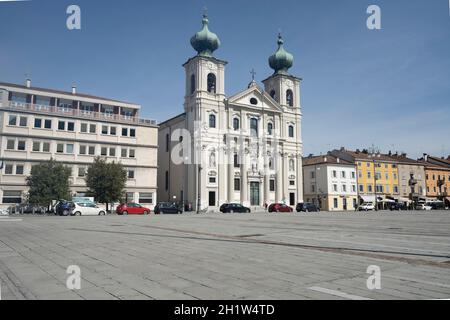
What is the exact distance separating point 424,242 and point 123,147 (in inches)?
1785

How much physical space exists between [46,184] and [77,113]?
12.1m

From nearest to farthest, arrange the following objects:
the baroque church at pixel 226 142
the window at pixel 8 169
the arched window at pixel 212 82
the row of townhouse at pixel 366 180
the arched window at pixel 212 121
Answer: the window at pixel 8 169, the baroque church at pixel 226 142, the arched window at pixel 212 121, the arched window at pixel 212 82, the row of townhouse at pixel 366 180

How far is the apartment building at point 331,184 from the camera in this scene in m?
69.6

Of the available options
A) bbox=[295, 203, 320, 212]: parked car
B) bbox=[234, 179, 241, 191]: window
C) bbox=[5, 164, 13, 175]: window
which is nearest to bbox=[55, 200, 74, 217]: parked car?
bbox=[5, 164, 13, 175]: window

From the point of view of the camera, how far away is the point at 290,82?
66.2 m

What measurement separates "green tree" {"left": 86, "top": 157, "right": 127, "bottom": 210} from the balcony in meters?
8.43

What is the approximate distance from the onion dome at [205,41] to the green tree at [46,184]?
2867 centimetres

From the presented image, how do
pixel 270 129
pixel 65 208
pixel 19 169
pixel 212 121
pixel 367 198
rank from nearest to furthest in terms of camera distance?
pixel 65 208 < pixel 19 169 < pixel 212 121 < pixel 270 129 < pixel 367 198

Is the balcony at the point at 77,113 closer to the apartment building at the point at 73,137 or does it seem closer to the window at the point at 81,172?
the apartment building at the point at 73,137

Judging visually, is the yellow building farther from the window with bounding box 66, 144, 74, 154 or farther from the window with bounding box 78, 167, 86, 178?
the window with bounding box 66, 144, 74, 154

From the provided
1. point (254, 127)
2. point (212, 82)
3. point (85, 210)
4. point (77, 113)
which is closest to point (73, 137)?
point (77, 113)

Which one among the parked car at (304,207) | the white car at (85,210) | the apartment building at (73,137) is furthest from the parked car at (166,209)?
the parked car at (304,207)

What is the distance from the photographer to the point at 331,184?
69750 millimetres

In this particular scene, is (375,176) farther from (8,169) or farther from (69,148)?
(8,169)
